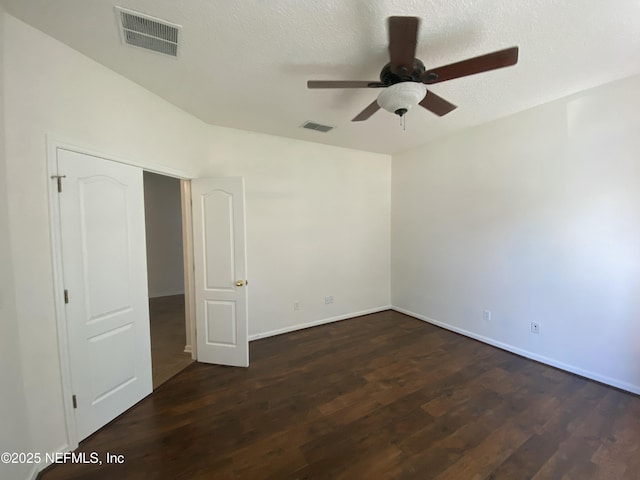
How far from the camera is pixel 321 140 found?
12.4ft

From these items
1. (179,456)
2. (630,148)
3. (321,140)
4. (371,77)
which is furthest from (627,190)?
(179,456)

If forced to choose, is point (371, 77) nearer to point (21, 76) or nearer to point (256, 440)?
point (21, 76)

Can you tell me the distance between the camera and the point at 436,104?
2006 mm

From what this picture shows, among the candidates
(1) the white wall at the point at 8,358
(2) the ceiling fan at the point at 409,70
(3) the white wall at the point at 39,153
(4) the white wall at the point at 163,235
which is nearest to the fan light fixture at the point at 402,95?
(2) the ceiling fan at the point at 409,70

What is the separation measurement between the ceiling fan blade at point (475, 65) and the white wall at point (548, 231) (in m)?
1.81

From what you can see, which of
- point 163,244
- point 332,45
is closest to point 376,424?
point 332,45

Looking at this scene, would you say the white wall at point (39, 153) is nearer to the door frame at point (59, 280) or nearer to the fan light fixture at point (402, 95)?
the door frame at point (59, 280)

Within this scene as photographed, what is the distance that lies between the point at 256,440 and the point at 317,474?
0.52 m

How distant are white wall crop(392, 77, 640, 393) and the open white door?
9.64 ft

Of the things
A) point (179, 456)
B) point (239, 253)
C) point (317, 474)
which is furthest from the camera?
point (239, 253)

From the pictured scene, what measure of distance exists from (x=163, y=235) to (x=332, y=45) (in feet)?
19.0

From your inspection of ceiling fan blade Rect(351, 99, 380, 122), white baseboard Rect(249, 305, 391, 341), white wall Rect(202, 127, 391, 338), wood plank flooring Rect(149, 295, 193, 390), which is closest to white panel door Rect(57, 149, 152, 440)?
wood plank flooring Rect(149, 295, 193, 390)

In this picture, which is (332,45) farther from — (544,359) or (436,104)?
(544,359)

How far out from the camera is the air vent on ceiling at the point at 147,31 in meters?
1.53
